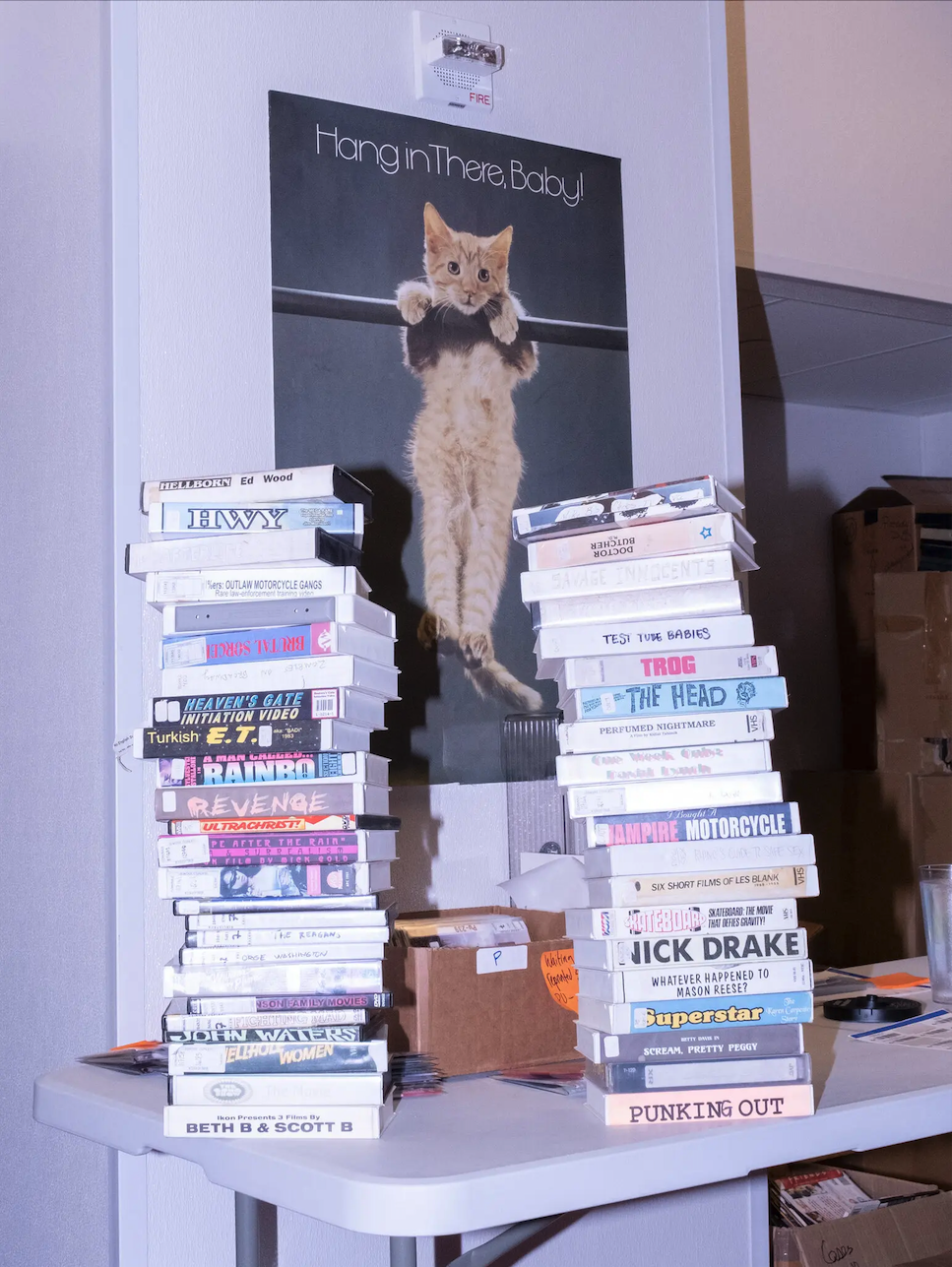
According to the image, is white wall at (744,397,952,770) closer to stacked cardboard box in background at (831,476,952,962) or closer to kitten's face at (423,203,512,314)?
stacked cardboard box in background at (831,476,952,962)

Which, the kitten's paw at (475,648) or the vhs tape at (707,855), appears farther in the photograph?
the kitten's paw at (475,648)

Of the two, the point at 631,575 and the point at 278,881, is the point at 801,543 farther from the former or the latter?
the point at 278,881

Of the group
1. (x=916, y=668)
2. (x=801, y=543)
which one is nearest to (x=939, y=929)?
(x=916, y=668)

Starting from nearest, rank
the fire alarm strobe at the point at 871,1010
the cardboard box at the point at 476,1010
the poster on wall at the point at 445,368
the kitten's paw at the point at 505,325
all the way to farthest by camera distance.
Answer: the cardboard box at the point at 476,1010 < the fire alarm strobe at the point at 871,1010 < the poster on wall at the point at 445,368 < the kitten's paw at the point at 505,325

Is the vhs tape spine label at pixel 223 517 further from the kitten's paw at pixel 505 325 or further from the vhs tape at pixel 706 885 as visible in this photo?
the kitten's paw at pixel 505 325

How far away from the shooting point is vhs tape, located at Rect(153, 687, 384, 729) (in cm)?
108

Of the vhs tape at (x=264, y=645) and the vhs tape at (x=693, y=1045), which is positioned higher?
the vhs tape at (x=264, y=645)

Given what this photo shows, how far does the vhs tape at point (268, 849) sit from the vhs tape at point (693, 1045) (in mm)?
257

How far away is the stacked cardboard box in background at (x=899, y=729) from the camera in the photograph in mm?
3385

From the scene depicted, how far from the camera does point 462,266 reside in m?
1.75

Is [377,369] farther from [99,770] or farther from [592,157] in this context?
[99,770]

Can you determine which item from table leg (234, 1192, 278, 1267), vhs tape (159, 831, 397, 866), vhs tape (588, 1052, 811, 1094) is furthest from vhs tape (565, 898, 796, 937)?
table leg (234, 1192, 278, 1267)

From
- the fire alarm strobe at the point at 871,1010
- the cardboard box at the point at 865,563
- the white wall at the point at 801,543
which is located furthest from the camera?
the white wall at the point at 801,543

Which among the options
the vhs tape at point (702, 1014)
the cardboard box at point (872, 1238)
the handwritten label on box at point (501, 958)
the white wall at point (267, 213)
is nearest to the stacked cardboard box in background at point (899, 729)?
the cardboard box at point (872, 1238)
